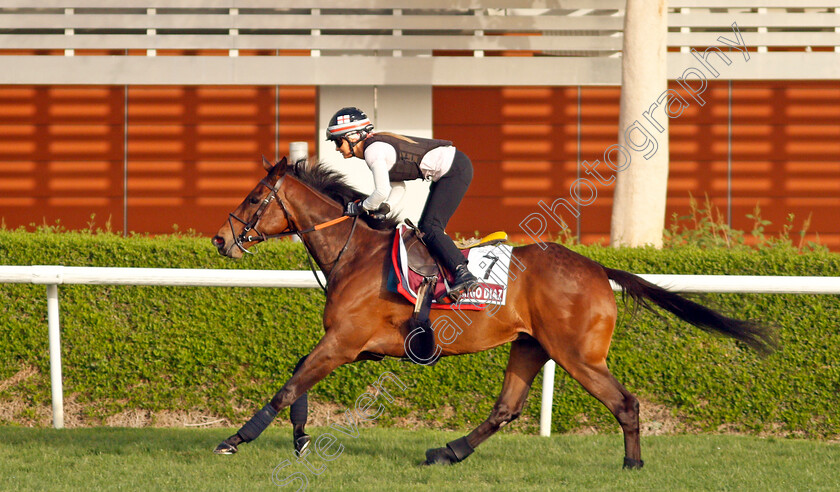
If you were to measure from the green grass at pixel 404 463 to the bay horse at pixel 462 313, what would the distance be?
8.7 inches

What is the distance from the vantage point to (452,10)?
473 inches

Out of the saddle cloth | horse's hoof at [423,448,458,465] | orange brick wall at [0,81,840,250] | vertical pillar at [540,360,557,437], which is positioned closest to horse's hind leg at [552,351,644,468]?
the saddle cloth

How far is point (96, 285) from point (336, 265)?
205 cm

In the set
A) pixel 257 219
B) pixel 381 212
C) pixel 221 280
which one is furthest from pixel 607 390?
pixel 221 280

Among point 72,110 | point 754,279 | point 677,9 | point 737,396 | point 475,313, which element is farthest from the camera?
point 72,110

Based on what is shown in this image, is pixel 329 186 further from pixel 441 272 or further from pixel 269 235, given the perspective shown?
pixel 441 272

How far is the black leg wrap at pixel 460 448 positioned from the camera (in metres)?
4.76

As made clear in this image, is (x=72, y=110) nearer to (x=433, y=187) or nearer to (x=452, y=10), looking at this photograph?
(x=452, y=10)

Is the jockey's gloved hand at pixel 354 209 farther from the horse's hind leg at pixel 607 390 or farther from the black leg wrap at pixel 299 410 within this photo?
the horse's hind leg at pixel 607 390

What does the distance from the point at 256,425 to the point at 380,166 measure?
1.41m

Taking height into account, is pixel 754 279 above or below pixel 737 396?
above

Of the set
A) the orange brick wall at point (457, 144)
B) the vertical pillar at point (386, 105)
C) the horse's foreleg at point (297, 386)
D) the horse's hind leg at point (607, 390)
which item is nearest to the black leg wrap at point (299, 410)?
the horse's foreleg at point (297, 386)

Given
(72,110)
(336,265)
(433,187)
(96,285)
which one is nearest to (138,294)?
(96,285)

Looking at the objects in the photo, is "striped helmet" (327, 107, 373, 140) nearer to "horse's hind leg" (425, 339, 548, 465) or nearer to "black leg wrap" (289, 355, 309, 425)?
"black leg wrap" (289, 355, 309, 425)
